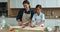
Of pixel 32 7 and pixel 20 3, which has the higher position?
pixel 20 3

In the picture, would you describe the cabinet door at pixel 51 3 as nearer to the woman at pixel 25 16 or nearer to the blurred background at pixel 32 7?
the blurred background at pixel 32 7

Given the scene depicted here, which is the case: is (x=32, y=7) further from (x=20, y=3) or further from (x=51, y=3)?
(x=51, y=3)

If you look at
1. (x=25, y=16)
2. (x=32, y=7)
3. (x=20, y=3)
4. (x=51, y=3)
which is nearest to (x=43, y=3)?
(x=51, y=3)

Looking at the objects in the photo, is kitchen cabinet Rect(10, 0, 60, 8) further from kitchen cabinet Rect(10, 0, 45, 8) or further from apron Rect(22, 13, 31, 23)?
apron Rect(22, 13, 31, 23)

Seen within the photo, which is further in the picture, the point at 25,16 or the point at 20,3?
the point at 20,3

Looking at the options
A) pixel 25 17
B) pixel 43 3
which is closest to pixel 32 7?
pixel 43 3

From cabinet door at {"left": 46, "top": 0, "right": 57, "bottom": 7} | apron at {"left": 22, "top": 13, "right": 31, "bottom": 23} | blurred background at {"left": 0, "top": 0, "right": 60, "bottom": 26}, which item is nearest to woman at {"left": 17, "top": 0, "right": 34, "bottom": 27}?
apron at {"left": 22, "top": 13, "right": 31, "bottom": 23}

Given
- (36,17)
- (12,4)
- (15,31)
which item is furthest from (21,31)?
(12,4)

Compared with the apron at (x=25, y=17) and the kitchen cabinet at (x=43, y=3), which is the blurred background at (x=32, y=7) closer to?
the kitchen cabinet at (x=43, y=3)

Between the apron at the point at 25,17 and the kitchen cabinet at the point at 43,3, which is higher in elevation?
the kitchen cabinet at the point at 43,3

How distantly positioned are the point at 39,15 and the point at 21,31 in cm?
63

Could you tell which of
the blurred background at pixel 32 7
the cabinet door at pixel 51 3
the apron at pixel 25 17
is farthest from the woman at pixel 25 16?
the cabinet door at pixel 51 3

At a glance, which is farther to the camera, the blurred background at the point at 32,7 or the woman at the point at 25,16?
the blurred background at the point at 32,7

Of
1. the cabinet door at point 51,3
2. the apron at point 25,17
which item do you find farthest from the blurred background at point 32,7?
the apron at point 25,17
